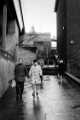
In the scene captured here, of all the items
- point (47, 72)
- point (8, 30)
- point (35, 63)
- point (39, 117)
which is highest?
point (8, 30)

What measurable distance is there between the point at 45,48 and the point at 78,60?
36.2 m

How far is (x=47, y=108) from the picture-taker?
810 centimetres

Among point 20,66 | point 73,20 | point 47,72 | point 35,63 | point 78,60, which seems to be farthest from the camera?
point 47,72

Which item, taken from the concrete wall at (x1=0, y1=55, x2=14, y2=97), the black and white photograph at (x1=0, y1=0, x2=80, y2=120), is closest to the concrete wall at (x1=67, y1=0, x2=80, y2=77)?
the black and white photograph at (x1=0, y1=0, x2=80, y2=120)

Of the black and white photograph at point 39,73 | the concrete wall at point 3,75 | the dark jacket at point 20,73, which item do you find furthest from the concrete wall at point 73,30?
the dark jacket at point 20,73

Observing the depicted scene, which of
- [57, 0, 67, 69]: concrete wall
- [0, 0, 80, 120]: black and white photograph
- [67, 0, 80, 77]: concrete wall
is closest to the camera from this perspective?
[0, 0, 80, 120]: black and white photograph

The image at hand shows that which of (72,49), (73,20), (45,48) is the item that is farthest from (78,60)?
(45,48)

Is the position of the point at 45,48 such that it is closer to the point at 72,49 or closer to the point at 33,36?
the point at 33,36

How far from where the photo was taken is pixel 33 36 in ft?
214

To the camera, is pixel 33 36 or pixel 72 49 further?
pixel 33 36

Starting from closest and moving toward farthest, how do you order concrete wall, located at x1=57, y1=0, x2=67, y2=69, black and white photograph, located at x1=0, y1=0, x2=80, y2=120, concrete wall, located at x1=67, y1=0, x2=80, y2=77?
black and white photograph, located at x1=0, y1=0, x2=80, y2=120 < concrete wall, located at x1=67, y1=0, x2=80, y2=77 < concrete wall, located at x1=57, y1=0, x2=67, y2=69

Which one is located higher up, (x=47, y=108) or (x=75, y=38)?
(x=75, y=38)

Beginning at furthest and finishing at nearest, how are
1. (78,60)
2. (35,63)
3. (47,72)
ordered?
1. (47,72)
2. (78,60)
3. (35,63)

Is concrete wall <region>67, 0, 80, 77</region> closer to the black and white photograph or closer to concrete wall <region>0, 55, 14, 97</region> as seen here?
the black and white photograph
